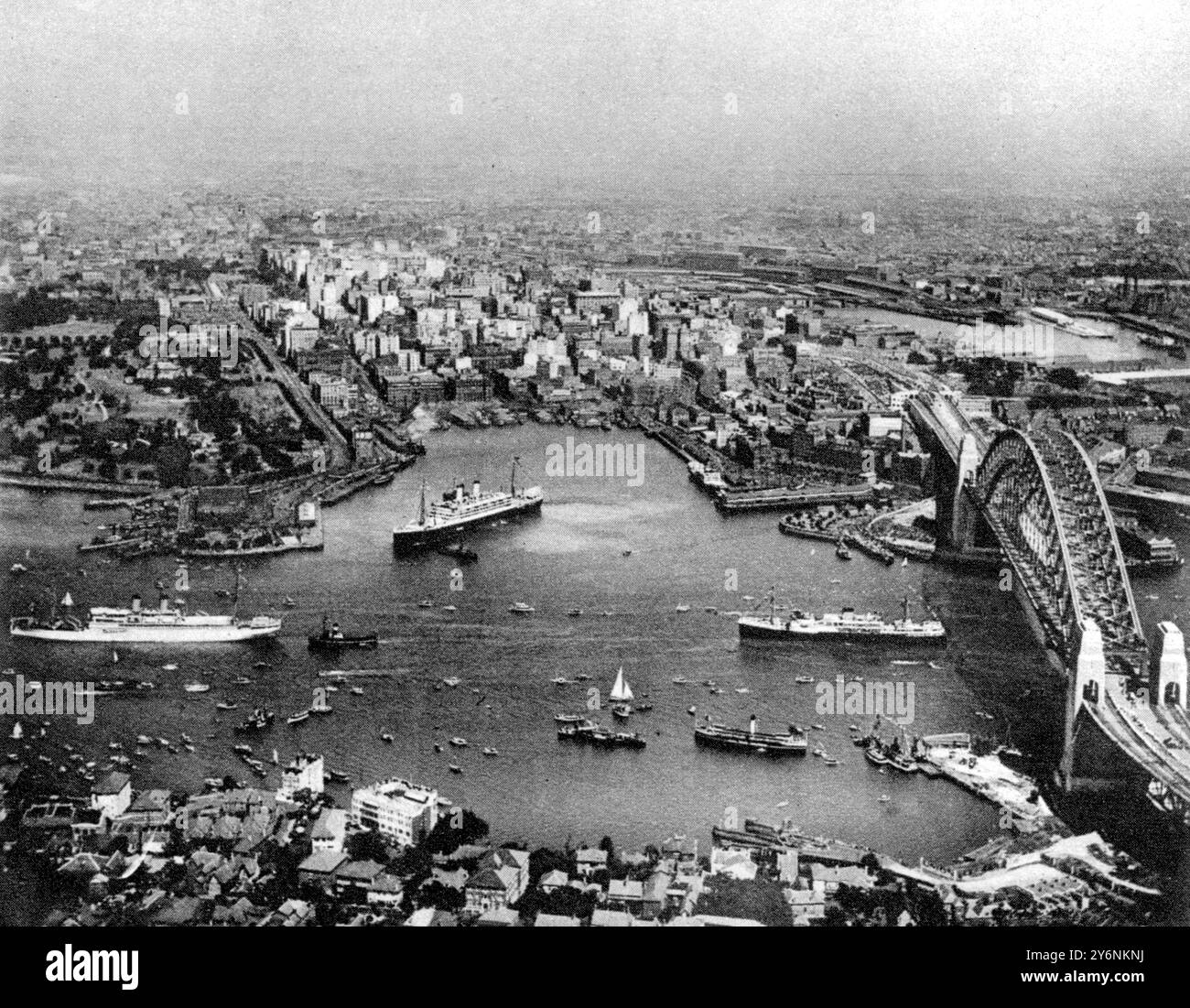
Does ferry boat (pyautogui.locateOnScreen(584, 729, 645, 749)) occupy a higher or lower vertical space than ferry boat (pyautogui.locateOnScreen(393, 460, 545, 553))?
lower

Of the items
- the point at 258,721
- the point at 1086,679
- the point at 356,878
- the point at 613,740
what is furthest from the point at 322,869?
the point at 1086,679

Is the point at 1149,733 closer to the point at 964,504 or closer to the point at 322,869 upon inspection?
the point at 964,504

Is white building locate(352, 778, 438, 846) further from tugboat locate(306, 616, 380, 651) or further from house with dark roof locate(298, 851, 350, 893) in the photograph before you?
tugboat locate(306, 616, 380, 651)

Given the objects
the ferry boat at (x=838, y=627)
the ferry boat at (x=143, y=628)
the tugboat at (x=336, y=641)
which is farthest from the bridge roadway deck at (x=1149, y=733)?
the ferry boat at (x=143, y=628)

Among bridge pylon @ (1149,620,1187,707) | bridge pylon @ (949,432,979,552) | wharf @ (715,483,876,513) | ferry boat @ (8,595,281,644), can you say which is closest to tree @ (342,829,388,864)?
ferry boat @ (8,595,281,644)
